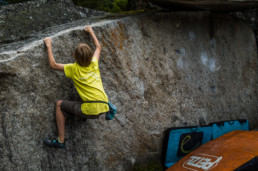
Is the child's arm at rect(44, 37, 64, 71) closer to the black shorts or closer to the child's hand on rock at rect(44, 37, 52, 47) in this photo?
the child's hand on rock at rect(44, 37, 52, 47)

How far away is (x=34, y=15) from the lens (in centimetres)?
505

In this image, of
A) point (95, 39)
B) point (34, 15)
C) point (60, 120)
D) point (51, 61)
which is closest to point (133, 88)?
point (95, 39)

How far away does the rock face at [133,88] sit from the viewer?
2973 millimetres

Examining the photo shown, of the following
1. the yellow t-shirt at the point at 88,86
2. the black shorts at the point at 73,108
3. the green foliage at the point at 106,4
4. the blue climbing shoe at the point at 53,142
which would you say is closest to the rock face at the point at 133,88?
the blue climbing shoe at the point at 53,142

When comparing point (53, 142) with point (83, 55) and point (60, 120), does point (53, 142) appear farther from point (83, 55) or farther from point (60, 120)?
point (83, 55)

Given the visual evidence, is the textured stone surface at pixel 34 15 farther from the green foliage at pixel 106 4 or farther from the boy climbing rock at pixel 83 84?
the boy climbing rock at pixel 83 84

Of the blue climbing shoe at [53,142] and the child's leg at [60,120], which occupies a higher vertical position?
the child's leg at [60,120]

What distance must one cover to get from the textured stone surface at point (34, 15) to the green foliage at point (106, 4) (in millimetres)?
813

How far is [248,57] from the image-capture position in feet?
20.1

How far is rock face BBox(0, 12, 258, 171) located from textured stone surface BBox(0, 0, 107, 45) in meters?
1.55

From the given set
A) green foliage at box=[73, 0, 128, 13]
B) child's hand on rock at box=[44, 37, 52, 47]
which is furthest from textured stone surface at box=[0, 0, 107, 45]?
child's hand on rock at box=[44, 37, 52, 47]

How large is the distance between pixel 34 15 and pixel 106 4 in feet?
7.30

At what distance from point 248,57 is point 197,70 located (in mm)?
2101

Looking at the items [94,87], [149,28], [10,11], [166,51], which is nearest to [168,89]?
[166,51]
